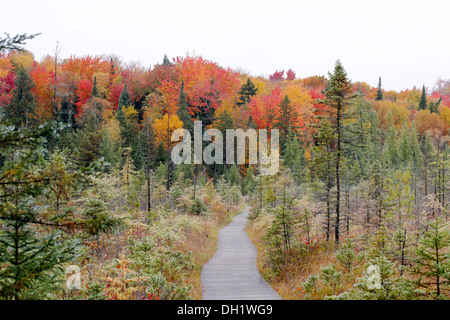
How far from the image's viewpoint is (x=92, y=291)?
16.1 ft

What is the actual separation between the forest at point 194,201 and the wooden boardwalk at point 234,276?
0.42 m

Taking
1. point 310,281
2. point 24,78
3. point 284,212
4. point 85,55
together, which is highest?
point 85,55

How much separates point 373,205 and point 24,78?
41653mm

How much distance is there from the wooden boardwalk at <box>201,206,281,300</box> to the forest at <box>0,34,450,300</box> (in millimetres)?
416

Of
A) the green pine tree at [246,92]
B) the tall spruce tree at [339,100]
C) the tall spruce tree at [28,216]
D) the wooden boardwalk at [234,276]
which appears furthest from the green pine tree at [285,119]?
the tall spruce tree at [28,216]

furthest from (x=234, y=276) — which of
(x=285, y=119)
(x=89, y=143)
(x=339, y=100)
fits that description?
(x=285, y=119)

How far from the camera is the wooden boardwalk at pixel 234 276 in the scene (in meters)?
8.13

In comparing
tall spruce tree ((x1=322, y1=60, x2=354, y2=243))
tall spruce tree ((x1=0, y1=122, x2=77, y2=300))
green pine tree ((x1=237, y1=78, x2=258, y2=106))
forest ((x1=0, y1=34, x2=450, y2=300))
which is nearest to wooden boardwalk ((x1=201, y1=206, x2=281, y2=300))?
forest ((x1=0, y1=34, x2=450, y2=300))

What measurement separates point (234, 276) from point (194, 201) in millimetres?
10467

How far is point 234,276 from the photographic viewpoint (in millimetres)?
10039
